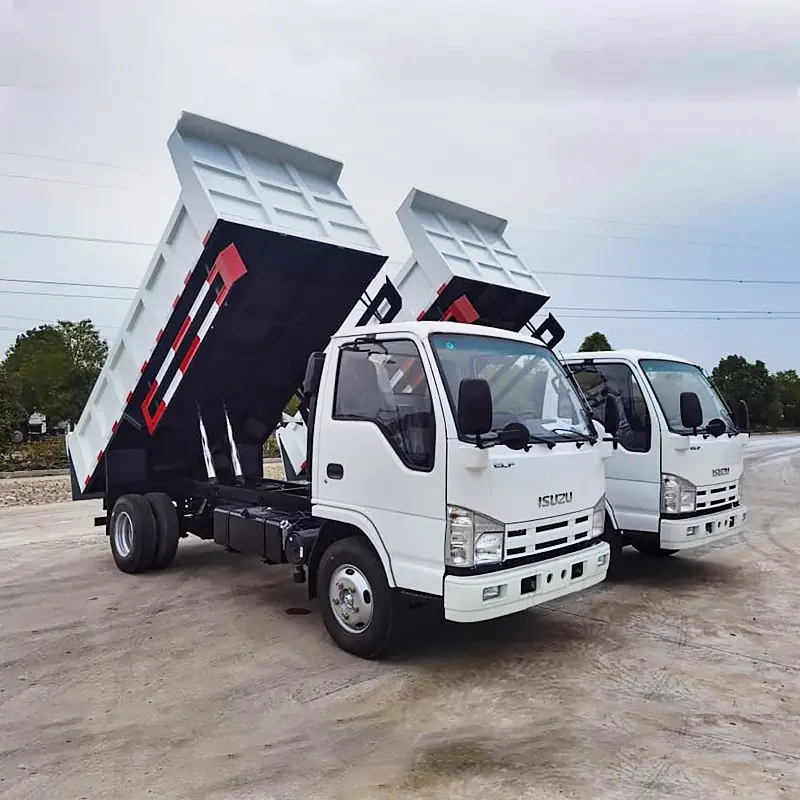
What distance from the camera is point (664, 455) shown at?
7.00 meters

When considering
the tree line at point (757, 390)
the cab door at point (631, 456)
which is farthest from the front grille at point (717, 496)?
the tree line at point (757, 390)

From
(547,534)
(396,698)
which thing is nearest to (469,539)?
(547,534)

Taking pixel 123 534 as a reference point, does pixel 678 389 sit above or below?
above

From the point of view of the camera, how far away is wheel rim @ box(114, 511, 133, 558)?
25.2 feet

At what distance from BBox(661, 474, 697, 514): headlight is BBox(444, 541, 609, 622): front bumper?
1837 mm

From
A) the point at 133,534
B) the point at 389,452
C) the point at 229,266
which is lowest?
the point at 133,534

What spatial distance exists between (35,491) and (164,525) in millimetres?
9658

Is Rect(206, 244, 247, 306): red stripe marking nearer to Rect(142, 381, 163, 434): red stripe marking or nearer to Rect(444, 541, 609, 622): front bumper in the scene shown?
Rect(142, 381, 163, 434): red stripe marking

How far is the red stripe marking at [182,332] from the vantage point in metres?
6.78

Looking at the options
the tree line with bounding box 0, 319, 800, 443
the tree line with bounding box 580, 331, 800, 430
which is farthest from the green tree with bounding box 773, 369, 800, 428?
the tree line with bounding box 0, 319, 800, 443

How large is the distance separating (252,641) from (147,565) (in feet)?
8.24

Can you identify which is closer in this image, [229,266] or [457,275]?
[229,266]

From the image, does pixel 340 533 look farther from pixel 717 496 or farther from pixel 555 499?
pixel 717 496

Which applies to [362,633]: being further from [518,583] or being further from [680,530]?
[680,530]
